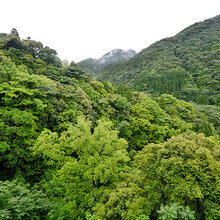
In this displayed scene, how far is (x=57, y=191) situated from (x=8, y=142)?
684 centimetres

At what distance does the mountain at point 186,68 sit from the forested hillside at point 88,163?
47.4 meters

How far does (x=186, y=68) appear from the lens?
87750 millimetres

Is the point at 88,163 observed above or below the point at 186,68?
below

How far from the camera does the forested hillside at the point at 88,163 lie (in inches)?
261

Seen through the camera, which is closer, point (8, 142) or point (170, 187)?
point (170, 187)

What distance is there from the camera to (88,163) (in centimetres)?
1088

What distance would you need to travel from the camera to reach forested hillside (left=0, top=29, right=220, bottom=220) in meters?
6.62

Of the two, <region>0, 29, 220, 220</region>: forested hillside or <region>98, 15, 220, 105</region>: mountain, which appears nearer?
<region>0, 29, 220, 220</region>: forested hillside

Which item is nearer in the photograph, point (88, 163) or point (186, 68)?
point (88, 163)

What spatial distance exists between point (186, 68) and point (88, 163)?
334 ft

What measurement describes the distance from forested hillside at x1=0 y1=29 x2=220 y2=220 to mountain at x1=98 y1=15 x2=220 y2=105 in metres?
47.4

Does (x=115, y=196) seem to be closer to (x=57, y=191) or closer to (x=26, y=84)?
(x=57, y=191)

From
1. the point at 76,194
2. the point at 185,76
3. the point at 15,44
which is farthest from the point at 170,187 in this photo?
the point at 185,76

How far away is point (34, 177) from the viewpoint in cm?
1394
